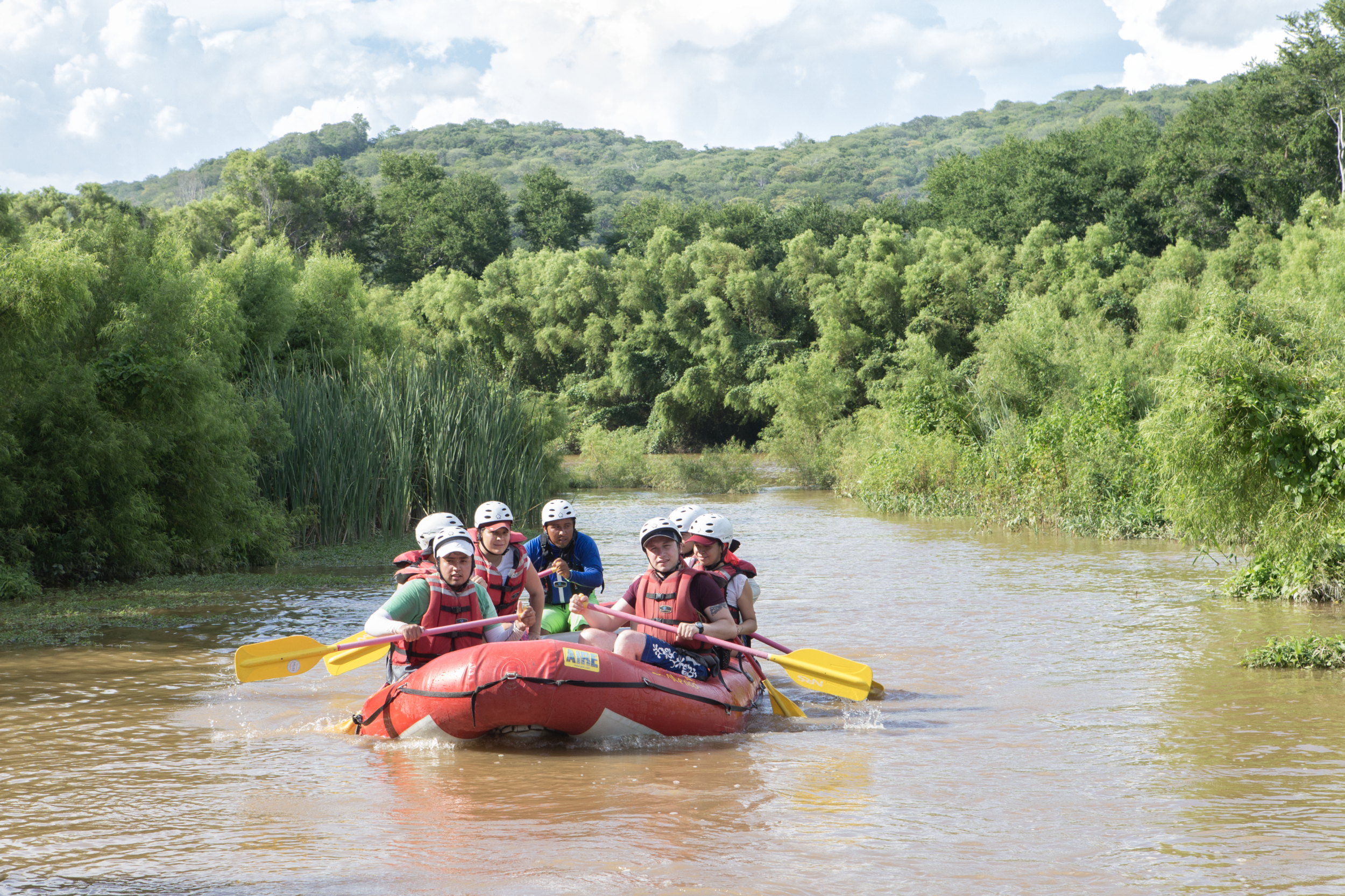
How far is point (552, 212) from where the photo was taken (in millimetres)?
55812

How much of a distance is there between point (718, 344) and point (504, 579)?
37100 mm

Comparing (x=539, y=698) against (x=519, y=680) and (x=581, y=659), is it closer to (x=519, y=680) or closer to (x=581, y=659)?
(x=519, y=680)

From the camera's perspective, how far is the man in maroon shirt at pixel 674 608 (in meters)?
7.37

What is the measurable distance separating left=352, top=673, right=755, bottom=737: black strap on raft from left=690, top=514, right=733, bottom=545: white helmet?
3.37 feet

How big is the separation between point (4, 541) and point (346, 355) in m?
9.31

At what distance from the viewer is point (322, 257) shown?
75.0 feet

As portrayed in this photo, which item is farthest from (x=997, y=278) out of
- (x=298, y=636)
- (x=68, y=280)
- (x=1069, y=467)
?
(x=298, y=636)

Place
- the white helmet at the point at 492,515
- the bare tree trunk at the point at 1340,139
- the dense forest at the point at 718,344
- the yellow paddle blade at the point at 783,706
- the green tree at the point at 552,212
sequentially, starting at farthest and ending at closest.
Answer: the green tree at the point at 552,212 < the bare tree trunk at the point at 1340,139 < the dense forest at the point at 718,344 < the yellow paddle blade at the point at 783,706 < the white helmet at the point at 492,515

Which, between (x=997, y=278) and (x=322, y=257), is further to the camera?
(x=997, y=278)

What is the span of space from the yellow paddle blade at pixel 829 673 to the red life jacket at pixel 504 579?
5.77 ft

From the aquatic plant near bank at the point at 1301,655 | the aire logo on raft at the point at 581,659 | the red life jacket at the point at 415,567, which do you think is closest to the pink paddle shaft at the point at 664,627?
the aire logo on raft at the point at 581,659

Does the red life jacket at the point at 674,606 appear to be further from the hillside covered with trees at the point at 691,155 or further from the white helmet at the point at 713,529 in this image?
the hillside covered with trees at the point at 691,155

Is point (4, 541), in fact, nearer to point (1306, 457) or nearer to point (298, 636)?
point (298, 636)

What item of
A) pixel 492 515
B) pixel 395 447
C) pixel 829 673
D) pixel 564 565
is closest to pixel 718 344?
pixel 395 447
